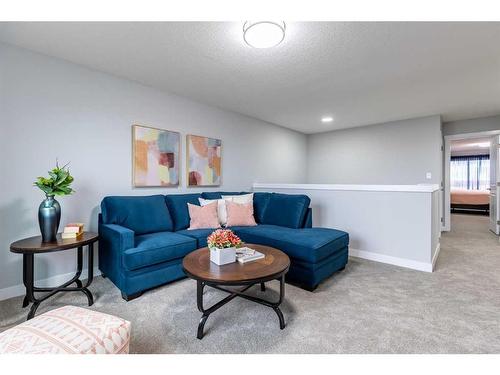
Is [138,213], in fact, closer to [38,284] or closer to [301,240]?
[38,284]

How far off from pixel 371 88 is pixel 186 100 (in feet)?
8.42

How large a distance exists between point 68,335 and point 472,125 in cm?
654

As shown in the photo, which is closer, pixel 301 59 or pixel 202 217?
pixel 301 59

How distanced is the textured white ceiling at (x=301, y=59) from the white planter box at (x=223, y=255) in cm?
172

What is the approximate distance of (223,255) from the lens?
178 centimetres

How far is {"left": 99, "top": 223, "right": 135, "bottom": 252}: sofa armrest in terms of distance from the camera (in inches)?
83.0

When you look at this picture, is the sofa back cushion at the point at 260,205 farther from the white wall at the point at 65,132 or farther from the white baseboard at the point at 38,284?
the white baseboard at the point at 38,284

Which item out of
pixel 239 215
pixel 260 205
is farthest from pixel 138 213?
pixel 260 205

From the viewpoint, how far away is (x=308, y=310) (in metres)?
1.93

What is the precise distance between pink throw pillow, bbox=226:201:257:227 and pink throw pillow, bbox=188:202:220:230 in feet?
0.66

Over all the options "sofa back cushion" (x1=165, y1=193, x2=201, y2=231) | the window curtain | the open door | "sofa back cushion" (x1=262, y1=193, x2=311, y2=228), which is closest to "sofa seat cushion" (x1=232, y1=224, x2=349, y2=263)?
"sofa back cushion" (x1=262, y1=193, x2=311, y2=228)

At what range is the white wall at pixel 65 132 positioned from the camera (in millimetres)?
2141

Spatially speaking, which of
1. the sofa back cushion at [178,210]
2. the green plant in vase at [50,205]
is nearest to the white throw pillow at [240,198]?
the sofa back cushion at [178,210]
